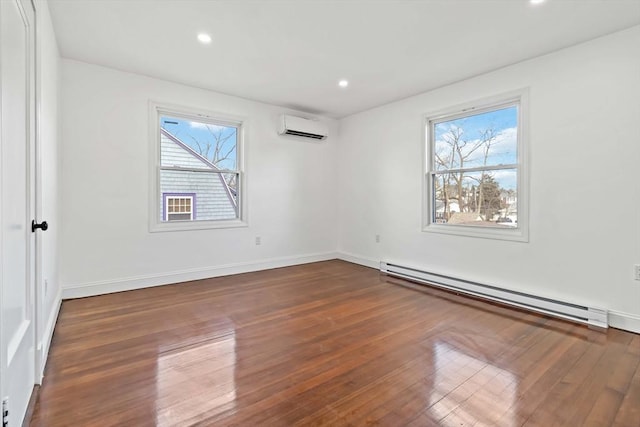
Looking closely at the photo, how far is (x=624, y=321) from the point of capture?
2680 millimetres

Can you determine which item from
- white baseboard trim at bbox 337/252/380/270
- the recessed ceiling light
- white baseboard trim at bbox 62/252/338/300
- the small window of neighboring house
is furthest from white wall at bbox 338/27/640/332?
the small window of neighboring house

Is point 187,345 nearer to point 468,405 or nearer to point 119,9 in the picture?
point 468,405

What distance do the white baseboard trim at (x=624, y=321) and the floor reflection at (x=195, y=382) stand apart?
3.11m

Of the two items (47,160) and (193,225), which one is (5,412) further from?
(193,225)

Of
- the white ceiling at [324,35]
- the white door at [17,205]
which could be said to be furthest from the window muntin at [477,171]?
the white door at [17,205]

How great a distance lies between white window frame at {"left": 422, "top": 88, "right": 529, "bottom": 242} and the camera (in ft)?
10.8

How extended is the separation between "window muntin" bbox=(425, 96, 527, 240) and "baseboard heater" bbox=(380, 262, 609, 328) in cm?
A: 58

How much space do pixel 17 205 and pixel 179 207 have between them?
2789 millimetres

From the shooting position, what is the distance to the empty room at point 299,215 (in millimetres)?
1691

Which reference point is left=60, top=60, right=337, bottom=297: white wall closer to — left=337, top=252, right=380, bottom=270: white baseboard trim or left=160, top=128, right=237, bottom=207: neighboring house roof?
left=160, top=128, right=237, bottom=207: neighboring house roof

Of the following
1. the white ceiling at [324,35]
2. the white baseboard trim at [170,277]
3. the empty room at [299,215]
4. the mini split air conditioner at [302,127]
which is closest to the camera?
the empty room at [299,215]

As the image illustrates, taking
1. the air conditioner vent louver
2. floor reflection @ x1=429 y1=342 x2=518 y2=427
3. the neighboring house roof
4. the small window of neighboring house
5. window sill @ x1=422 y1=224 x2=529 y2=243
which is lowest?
floor reflection @ x1=429 y1=342 x2=518 y2=427

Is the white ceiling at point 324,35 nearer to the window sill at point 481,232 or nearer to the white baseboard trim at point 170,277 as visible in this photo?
the window sill at point 481,232

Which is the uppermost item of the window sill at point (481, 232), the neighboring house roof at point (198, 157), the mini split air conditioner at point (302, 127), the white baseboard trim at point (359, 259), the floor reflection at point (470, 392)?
the mini split air conditioner at point (302, 127)
